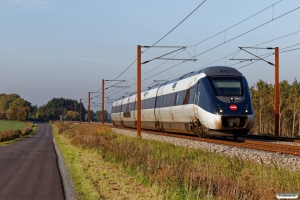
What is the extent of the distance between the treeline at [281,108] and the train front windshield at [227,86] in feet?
125

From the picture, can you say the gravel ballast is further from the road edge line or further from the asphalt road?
the asphalt road

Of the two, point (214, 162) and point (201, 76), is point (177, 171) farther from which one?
point (201, 76)

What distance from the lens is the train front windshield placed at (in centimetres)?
2279

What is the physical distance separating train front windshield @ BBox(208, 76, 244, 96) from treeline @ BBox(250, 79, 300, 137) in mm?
38240

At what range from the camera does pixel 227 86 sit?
23094 millimetres

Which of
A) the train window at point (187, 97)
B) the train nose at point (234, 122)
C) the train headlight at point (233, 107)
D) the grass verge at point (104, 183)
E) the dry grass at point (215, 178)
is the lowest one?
the grass verge at point (104, 183)

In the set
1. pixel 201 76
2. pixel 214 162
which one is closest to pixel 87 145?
pixel 201 76

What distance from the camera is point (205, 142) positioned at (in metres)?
22.1

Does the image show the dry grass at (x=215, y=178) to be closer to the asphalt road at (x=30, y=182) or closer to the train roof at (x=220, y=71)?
the asphalt road at (x=30, y=182)

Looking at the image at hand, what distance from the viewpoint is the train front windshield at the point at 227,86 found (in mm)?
22786

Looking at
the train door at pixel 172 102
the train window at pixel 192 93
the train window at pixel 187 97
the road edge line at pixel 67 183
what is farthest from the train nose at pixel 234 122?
the road edge line at pixel 67 183

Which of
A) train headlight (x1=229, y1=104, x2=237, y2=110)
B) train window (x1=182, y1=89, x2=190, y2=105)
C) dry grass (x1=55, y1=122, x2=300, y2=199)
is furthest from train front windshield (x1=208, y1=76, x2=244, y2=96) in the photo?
dry grass (x1=55, y1=122, x2=300, y2=199)

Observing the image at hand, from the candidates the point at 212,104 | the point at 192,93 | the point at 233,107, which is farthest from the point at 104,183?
the point at 192,93

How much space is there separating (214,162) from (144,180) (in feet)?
10.4
